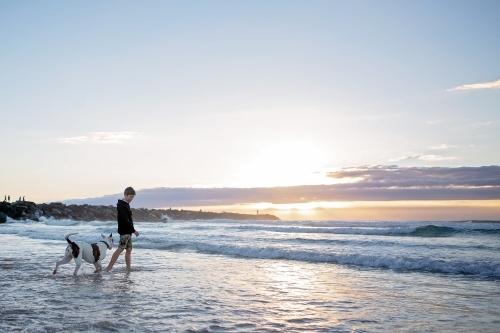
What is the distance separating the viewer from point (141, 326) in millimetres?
5059

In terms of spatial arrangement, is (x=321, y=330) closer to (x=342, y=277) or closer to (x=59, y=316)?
(x=59, y=316)

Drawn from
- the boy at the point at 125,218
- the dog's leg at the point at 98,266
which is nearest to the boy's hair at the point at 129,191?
the boy at the point at 125,218

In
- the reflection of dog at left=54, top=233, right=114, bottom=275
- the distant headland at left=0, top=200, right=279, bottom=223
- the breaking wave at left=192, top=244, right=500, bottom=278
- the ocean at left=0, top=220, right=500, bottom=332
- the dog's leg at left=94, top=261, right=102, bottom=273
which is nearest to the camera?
the ocean at left=0, top=220, right=500, bottom=332

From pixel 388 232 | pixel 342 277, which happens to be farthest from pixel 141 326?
pixel 388 232

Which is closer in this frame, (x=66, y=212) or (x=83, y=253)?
(x=83, y=253)

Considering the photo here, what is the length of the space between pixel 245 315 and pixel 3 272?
646cm

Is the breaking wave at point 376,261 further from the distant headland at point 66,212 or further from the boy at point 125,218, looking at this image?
the distant headland at point 66,212

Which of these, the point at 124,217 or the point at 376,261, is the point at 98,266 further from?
the point at 376,261

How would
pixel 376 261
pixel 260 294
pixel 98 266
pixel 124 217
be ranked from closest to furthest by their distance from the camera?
pixel 260 294 < pixel 98 266 < pixel 124 217 < pixel 376 261

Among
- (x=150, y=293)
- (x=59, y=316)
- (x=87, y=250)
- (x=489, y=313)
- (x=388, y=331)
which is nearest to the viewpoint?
(x=388, y=331)

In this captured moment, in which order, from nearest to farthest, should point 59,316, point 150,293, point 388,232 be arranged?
point 59,316, point 150,293, point 388,232

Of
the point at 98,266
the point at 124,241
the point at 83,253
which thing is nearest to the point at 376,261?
the point at 124,241

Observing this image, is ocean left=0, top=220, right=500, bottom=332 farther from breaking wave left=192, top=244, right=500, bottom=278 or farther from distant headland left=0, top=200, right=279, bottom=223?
distant headland left=0, top=200, right=279, bottom=223

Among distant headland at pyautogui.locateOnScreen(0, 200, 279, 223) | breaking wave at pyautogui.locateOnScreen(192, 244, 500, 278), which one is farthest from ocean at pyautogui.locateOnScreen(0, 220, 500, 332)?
distant headland at pyautogui.locateOnScreen(0, 200, 279, 223)
